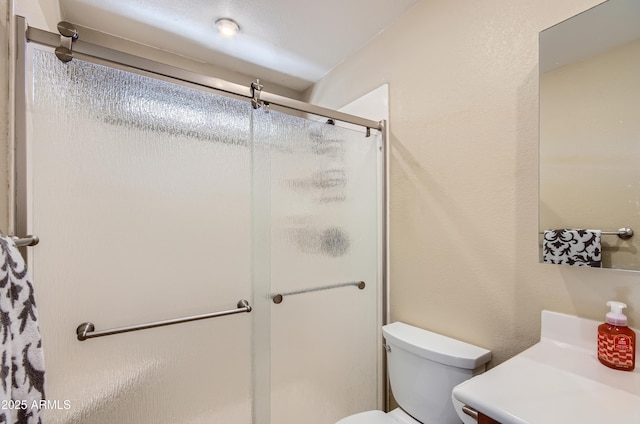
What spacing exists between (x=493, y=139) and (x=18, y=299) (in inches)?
57.9

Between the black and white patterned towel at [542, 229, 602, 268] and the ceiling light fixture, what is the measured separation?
5.68ft

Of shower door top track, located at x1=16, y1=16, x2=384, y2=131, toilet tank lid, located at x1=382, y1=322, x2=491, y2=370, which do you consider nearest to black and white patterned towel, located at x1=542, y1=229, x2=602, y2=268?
toilet tank lid, located at x1=382, y1=322, x2=491, y2=370

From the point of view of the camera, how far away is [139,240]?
101cm

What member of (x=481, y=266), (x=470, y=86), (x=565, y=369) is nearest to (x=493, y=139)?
(x=470, y=86)

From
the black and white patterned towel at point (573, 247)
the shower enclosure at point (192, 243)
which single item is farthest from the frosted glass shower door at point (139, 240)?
the black and white patterned towel at point (573, 247)

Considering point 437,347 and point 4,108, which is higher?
point 4,108

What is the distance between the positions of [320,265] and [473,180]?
79 cm

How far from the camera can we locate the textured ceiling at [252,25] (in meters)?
1.40

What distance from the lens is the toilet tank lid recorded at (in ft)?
3.43

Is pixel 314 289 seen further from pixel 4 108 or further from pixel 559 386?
pixel 4 108

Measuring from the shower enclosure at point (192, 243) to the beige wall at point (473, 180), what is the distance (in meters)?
0.21

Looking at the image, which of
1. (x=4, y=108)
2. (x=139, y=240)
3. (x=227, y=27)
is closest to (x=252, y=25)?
(x=227, y=27)

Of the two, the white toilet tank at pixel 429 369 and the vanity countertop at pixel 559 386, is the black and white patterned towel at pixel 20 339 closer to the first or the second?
the vanity countertop at pixel 559 386

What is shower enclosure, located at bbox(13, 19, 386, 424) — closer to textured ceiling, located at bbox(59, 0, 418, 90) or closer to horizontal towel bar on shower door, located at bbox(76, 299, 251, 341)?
horizontal towel bar on shower door, located at bbox(76, 299, 251, 341)
